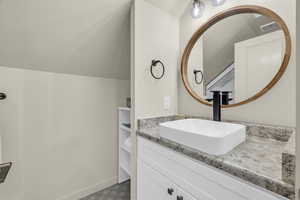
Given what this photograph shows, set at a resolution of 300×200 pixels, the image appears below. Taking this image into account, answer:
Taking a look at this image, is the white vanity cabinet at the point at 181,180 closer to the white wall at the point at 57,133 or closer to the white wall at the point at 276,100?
the white wall at the point at 276,100

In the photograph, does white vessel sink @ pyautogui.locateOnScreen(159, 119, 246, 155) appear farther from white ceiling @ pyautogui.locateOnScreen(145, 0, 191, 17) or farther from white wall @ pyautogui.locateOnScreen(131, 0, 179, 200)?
white ceiling @ pyautogui.locateOnScreen(145, 0, 191, 17)

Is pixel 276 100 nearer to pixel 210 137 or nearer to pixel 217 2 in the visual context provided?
pixel 210 137

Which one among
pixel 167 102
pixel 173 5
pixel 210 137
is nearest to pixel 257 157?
pixel 210 137

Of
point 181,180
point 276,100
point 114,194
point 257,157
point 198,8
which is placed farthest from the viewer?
point 114,194

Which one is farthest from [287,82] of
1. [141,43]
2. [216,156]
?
[141,43]

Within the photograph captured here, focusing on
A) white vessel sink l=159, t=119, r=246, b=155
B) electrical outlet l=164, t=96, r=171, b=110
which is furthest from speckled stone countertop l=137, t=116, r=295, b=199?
electrical outlet l=164, t=96, r=171, b=110

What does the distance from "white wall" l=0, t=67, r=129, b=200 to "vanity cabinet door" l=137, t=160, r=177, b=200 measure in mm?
787

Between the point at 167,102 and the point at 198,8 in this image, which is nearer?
the point at 198,8

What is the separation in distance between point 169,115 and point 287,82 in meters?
0.92

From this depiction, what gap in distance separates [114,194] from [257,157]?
63.6 inches

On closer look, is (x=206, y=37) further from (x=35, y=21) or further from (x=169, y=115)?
(x=35, y=21)

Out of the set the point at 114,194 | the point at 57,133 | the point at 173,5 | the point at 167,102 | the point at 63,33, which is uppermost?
the point at 173,5

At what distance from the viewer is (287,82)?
2.78 ft

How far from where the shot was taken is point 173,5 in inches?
53.9
